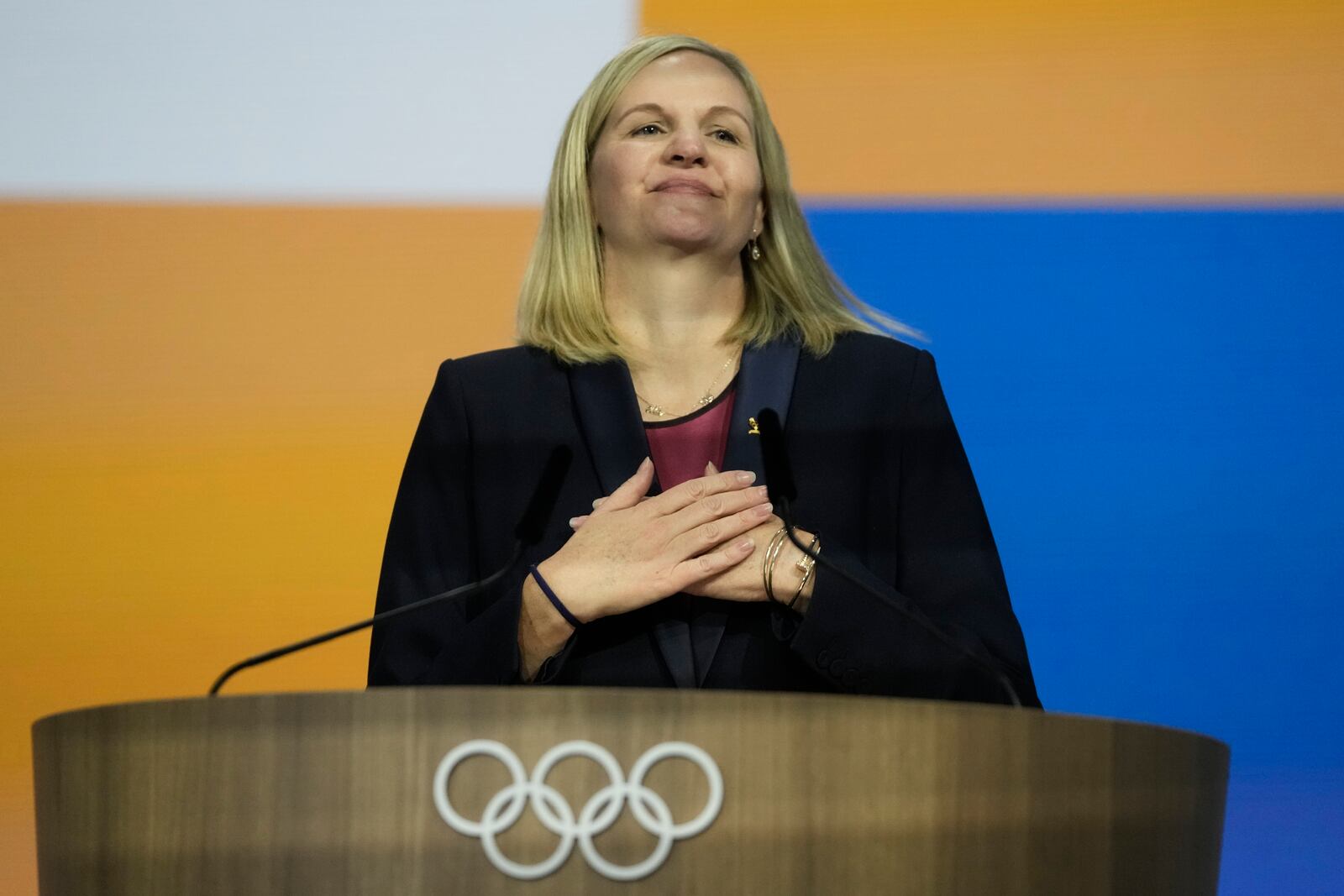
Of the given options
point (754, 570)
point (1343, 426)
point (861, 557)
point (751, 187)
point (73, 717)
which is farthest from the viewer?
point (1343, 426)

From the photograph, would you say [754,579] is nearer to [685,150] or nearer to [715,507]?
[715,507]

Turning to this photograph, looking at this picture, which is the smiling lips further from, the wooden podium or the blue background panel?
the wooden podium

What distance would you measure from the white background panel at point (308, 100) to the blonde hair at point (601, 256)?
37cm

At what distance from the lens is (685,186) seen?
6.68 ft

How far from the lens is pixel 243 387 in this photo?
8.14 feet

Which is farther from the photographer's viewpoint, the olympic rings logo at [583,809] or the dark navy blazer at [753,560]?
the dark navy blazer at [753,560]

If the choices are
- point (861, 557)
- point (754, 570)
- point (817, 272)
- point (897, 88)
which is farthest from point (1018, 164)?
point (754, 570)

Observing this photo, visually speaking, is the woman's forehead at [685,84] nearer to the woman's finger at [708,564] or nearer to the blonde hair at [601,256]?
the blonde hair at [601,256]

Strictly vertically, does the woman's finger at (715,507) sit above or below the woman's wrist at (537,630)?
above

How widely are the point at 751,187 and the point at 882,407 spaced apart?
0.30m

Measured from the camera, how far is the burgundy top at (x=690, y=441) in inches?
77.7

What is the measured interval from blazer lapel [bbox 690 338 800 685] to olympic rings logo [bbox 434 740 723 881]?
699 millimetres

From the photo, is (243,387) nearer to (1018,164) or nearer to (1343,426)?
(1018,164)

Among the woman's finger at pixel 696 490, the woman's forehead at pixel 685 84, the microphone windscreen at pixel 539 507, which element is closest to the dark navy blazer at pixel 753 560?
the woman's finger at pixel 696 490
